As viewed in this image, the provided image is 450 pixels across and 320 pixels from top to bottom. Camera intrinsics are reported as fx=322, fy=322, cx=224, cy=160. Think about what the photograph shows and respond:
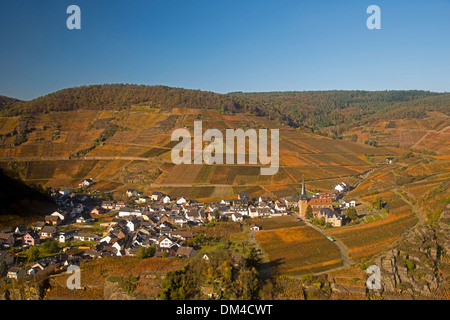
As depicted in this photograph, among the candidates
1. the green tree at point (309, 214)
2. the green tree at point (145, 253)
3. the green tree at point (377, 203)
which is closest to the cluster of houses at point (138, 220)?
the green tree at point (145, 253)

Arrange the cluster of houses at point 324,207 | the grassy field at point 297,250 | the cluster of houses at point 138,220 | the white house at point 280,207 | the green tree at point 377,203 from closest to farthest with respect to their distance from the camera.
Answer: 1. the grassy field at point 297,250
2. the cluster of houses at point 138,220
3. the cluster of houses at point 324,207
4. the green tree at point 377,203
5. the white house at point 280,207

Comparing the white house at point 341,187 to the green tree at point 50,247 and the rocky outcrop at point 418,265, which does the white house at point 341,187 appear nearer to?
the rocky outcrop at point 418,265

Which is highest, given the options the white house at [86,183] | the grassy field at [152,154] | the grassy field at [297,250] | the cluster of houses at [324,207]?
the grassy field at [152,154]

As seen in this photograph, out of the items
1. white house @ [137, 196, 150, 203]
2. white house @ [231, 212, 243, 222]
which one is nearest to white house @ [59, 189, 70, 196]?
white house @ [137, 196, 150, 203]

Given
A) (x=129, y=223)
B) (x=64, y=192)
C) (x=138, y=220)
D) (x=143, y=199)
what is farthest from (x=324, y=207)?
(x=64, y=192)

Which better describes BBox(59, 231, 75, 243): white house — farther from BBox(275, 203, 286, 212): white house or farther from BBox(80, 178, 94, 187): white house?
BBox(80, 178, 94, 187): white house

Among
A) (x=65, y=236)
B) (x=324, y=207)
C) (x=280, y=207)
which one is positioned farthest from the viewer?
(x=280, y=207)

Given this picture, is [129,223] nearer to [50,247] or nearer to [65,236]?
[65,236]
